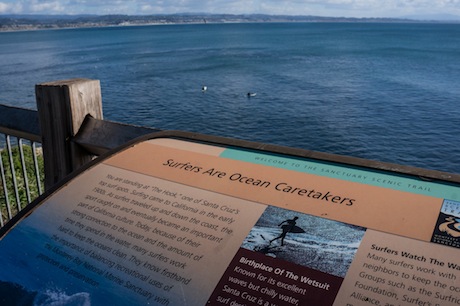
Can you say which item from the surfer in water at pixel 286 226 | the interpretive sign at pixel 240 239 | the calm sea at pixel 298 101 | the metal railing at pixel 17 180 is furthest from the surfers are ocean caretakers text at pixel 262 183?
the calm sea at pixel 298 101

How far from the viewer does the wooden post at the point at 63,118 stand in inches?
105

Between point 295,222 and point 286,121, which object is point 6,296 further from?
point 286,121

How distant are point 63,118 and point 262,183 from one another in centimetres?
149

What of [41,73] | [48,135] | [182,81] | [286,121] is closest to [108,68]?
[41,73]

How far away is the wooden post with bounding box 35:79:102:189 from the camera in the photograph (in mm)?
2662

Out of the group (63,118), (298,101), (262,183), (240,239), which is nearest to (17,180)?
(63,118)

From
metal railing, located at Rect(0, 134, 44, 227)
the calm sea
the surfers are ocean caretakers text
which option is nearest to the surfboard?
the surfers are ocean caretakers text

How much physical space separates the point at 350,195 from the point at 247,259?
45 centimetres

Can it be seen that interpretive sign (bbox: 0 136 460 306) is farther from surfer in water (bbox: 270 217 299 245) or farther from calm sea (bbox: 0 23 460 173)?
calm sea (bbox: 0 23 460 173)

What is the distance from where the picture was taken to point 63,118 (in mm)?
2682

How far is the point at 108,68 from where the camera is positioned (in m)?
54.1

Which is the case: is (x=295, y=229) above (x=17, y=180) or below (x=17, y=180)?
above

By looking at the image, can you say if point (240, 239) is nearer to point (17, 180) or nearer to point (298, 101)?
point (17, 180)

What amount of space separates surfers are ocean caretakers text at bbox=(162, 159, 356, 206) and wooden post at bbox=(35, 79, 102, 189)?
0.95 metres
